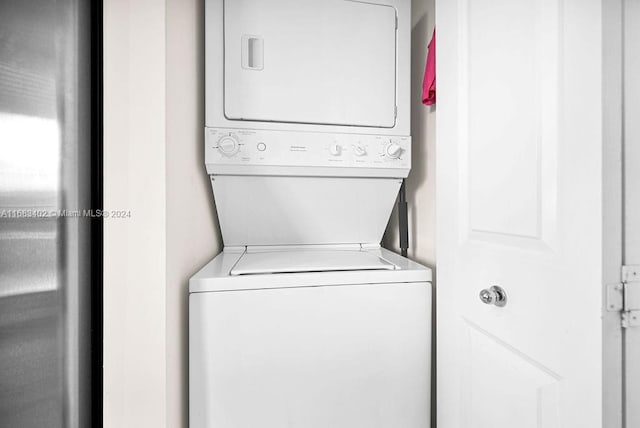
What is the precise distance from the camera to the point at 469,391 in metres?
0.96

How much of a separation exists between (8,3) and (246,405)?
4.02 ft

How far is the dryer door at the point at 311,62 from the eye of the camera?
1243 mm

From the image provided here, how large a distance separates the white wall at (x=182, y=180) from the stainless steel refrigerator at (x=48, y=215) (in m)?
0.21

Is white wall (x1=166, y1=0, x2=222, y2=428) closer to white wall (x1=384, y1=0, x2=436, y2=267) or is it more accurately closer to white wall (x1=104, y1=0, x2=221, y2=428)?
white wall (x1=104, y1=0, x2=221, y2=428)

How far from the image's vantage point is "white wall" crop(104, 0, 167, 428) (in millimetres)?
880

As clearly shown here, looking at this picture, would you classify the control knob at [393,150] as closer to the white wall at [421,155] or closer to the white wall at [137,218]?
the white wall at [421,155]

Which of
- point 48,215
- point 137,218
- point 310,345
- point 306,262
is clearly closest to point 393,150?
point 306,262

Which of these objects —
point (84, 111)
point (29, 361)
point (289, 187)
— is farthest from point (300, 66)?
point (29, 361)

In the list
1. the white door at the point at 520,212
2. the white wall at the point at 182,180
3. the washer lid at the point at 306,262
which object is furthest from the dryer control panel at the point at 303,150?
the washer lid at the point at 306,262

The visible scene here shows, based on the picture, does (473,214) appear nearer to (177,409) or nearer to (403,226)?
(403,226)

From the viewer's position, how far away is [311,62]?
129cm

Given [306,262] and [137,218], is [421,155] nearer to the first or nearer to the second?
[306,262]

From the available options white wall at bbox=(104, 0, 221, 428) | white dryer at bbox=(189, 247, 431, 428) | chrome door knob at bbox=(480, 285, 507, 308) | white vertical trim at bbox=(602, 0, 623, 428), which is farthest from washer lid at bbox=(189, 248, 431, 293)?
white vertical trim at bbox=(602, 0, 623, 428)

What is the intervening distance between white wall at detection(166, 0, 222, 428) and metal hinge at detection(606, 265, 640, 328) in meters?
1.06
